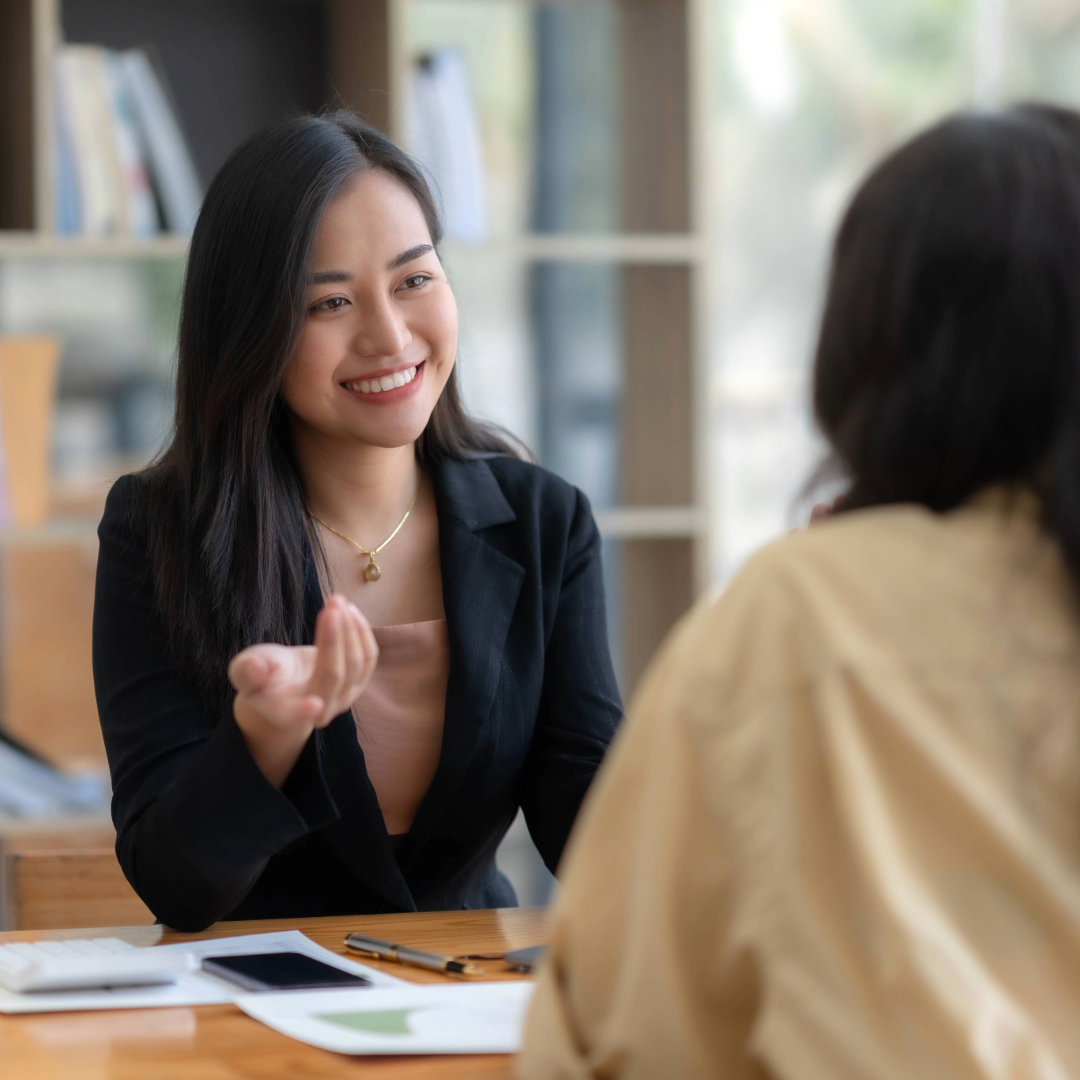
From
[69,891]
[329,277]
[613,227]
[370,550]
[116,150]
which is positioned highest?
[116,150]

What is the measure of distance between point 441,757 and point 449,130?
140 cm

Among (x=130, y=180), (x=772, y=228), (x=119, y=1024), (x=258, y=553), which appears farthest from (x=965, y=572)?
(x=772, y=228)

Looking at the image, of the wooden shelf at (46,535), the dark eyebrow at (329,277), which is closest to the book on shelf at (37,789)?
the wooden shelf at (46,535)

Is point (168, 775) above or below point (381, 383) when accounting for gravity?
below

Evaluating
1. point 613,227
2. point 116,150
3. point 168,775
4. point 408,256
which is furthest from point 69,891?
point 613,227

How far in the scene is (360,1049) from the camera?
92cm

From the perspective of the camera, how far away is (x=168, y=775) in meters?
1.31

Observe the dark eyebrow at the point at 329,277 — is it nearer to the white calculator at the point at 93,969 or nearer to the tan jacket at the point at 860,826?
the white calculator at the point at 93,969

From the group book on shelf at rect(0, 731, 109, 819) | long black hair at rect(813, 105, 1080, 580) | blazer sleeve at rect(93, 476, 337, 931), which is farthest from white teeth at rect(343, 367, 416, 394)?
book on shelf at rect(0, 731, 109, 819)

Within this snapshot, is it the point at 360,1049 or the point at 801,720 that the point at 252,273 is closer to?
the point at 360,1049

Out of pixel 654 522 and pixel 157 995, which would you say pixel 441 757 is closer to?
pixel 157 995

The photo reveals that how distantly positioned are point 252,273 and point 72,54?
3.71ft

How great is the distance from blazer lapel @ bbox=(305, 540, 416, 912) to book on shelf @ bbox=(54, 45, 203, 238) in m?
1.29

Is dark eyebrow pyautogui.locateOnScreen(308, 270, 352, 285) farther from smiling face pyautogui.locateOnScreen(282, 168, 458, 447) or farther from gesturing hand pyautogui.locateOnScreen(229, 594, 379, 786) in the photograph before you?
gesturing hand pyautogui.locateOnScreen(229, 594, 379, 786)
